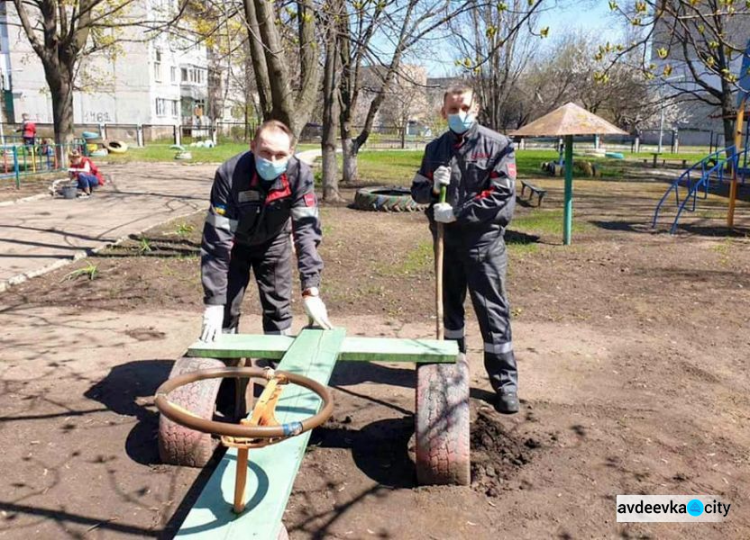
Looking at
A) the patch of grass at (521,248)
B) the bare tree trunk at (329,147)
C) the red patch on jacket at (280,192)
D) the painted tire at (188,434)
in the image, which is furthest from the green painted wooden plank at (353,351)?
the bare tree trunk at (329,147)

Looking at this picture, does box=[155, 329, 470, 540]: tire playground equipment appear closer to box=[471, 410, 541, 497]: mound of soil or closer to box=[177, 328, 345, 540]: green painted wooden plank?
box=[177, 328, 345, 540]: green painted wooden plank

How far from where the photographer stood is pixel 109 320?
5809mm

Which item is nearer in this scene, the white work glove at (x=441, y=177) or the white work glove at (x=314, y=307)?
the white work glove at (x=314, y=307)

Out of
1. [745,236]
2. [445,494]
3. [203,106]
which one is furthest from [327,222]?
[203,106]

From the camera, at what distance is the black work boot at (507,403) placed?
13.0 ft

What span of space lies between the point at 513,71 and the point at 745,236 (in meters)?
20.9

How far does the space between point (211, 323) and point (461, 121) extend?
1783mm

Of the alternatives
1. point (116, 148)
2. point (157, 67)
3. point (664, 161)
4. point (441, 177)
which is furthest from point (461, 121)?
point (157, 67)

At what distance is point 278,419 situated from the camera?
8.79ft

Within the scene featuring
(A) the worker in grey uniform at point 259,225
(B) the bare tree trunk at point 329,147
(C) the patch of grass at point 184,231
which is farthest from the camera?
(B) the bare tree trunk at point 329,147

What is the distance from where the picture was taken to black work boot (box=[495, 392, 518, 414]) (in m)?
3.96

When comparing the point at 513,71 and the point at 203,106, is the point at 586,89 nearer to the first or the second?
the point at 513,71

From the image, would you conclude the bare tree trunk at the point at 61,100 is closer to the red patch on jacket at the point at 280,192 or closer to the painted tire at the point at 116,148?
the painted tire at the point at 116,148

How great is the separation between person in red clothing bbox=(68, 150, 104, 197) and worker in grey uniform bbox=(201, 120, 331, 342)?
39.7 feet
